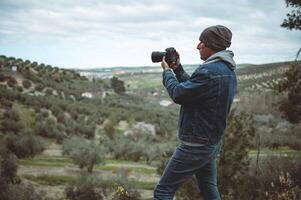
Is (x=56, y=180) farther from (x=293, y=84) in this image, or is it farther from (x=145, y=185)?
(x=293, y=84)

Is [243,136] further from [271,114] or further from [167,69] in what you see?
[271,114]

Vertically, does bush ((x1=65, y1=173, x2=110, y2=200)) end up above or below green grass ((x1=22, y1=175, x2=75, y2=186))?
above

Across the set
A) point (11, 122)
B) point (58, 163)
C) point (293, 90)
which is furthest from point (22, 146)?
point (293, 90)

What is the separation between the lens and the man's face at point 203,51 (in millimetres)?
3643

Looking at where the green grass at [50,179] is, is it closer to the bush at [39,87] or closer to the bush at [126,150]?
the bush at [126,150]

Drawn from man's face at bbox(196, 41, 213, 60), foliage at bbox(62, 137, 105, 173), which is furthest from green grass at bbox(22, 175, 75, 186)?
man's face at bbox(196, 41, 213, 60)

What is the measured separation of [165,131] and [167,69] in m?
38.2

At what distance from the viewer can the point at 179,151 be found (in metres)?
3.54

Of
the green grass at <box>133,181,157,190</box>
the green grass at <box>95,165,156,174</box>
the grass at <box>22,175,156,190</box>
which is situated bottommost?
the green grass at <box>95,165,156,174</box>

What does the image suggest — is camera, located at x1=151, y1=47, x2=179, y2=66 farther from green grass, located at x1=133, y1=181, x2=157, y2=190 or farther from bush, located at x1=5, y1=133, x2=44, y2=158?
bush, located at x1=5, y1=133, x2=44, y2=158

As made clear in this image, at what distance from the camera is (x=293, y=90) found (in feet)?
41.1

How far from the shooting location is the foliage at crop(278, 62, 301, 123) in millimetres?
12406

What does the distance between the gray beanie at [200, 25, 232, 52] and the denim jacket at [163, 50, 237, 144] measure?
84mm

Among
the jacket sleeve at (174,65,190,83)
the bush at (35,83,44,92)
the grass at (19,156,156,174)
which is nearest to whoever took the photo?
the jacket sleeve at (174,65,190,83)
